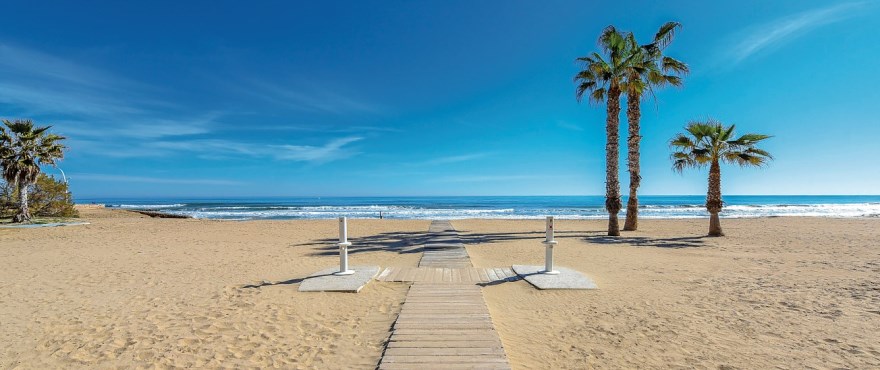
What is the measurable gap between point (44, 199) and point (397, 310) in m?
33.4

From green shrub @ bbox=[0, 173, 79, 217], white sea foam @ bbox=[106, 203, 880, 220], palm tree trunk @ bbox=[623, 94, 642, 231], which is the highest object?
palm tree trunk @ bbox=[623, 94, 642, 231]

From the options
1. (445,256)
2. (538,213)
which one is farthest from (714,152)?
(538,213)

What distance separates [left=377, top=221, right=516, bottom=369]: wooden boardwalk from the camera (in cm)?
368

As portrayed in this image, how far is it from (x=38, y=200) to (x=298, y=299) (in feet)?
104

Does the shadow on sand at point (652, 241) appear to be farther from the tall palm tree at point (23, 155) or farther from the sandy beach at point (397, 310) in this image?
the tall palm tree at point (23, 155)

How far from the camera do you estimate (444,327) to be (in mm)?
4547

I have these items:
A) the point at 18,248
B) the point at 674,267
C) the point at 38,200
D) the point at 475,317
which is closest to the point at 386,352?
the point at 475,317

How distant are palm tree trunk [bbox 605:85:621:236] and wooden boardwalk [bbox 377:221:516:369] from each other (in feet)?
32.0

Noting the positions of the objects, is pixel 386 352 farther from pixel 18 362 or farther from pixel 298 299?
pixel 18 362

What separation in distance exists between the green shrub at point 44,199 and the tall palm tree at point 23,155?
11.4ft

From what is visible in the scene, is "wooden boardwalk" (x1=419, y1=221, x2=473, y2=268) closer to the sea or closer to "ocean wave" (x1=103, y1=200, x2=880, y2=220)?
"ocean wave" (x1=103, y1=200, x2=880, y2=220)

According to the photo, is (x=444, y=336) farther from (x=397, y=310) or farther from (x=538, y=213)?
(x=538, y=213)

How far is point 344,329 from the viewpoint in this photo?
4809 mm

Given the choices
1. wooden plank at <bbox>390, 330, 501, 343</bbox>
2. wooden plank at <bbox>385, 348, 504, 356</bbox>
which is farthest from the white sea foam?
wooden plank at <bbox>385, 348, 504, 356</bbox>
